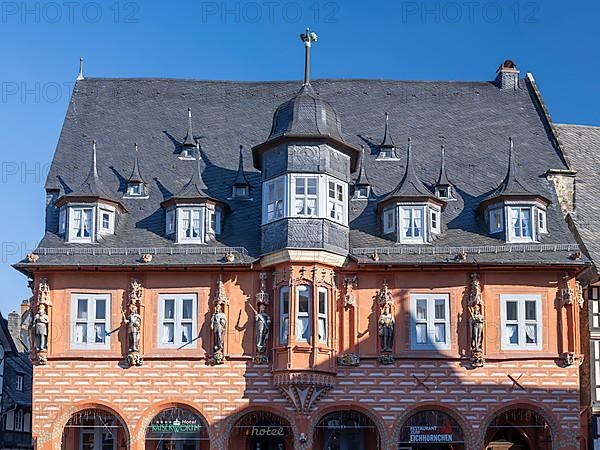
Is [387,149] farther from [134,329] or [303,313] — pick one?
[134,329]

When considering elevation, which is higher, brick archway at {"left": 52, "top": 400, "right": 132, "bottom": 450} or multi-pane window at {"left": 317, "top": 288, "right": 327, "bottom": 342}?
multi-pane window at {"left": 317, "top": 288, "right": 327, "bottom": 342}

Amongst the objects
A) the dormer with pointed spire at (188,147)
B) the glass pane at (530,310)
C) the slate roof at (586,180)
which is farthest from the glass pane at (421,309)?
the dormer with pointed spire at (188,147)

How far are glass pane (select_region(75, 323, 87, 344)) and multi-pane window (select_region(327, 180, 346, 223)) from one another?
1049cm

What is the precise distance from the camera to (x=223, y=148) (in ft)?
174

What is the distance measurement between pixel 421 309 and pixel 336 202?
5.32 meters

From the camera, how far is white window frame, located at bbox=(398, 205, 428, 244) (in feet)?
156

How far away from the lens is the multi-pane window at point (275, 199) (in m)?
46.7

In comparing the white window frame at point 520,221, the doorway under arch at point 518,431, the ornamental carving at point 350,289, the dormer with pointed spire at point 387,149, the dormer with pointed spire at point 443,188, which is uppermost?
the dormer with pointed spire at point 387,149

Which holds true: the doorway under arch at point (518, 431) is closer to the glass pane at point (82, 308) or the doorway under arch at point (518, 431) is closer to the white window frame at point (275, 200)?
the white window frame at point (275, 200)

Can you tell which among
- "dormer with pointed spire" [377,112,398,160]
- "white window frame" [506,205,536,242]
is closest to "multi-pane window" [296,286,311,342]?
"white window frame" [506,205,536,242]

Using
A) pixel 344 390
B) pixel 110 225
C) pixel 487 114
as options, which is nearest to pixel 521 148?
pixel 487 114

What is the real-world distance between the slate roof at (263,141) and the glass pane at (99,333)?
99.3 inches

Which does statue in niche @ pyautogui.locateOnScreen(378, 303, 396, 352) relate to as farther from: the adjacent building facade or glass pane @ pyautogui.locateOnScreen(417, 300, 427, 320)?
glass pane @ pyautogui.locateOnScreen(417, 300, 427, 320)

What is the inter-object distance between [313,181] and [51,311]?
11323mm
